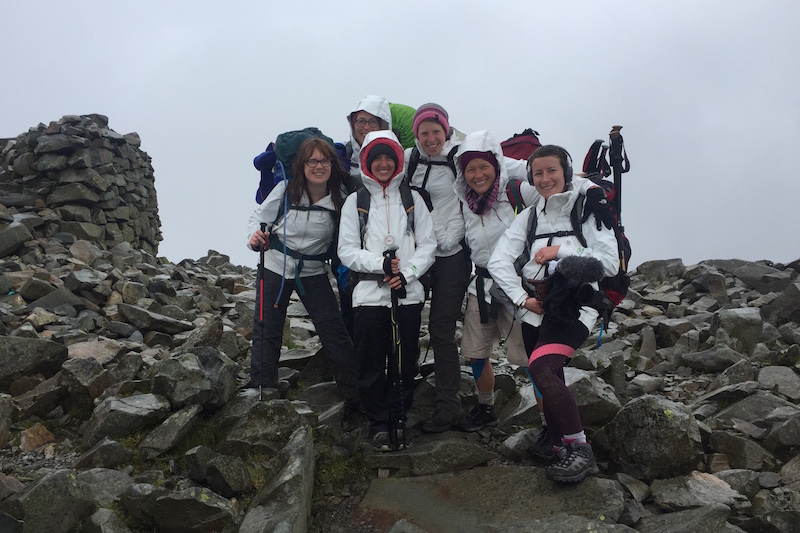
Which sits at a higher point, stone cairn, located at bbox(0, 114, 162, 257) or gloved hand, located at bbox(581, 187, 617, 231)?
stone cairn, located at bbox(0, 114, 162, 257)

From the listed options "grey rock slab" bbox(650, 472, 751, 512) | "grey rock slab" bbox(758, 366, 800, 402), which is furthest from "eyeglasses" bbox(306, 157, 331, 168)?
"grey rock slab" bbox(758, 366, 800, 402)

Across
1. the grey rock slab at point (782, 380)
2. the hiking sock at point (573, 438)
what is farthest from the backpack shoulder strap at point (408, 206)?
the grey rock slab at point (782, 380)

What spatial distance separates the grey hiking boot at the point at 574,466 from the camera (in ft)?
17.4

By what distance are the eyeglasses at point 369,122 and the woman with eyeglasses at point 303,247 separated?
42 cm

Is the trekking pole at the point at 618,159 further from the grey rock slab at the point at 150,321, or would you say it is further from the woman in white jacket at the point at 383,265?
the grey rock slab at the point at 150,321

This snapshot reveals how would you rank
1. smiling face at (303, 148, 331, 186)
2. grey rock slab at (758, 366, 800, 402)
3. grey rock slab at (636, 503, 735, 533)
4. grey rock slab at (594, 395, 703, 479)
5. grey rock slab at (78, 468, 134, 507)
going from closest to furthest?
grey rock slab at (636, 503, 735, 533), grey rock slab at (78, 468, 134, 507), grey rock slab at (594, 395, 703, 479), smiling face at (303, 148, 331, 186), grey rock slab at (758, 366, 800, 402)

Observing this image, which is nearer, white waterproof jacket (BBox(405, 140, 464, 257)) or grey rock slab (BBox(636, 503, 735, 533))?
grey rock slab (BBox(636, 503, 735, 533))

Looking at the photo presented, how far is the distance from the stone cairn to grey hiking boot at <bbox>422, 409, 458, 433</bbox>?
1493 centimetres

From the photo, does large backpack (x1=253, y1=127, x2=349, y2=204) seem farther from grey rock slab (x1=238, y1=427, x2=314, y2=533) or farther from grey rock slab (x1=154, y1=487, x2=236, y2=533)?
grey rock slab (x1=154, y1=487, x2=236, y2=533)

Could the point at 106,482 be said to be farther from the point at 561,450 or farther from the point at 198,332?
the point at 561,450

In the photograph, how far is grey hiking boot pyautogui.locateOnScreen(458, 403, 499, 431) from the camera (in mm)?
6875

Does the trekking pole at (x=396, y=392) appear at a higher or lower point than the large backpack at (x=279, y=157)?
lower

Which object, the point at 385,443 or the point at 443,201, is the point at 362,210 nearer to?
the point at 443,201

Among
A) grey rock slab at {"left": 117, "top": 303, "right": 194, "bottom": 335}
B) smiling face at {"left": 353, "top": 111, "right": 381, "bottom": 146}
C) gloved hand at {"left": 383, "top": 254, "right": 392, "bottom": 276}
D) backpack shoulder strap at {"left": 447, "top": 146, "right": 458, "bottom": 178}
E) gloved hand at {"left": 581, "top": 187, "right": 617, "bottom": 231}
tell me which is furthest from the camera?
grey rock slab at {"left": 117, "top": 303, "right": 194, "bottom": 335}
